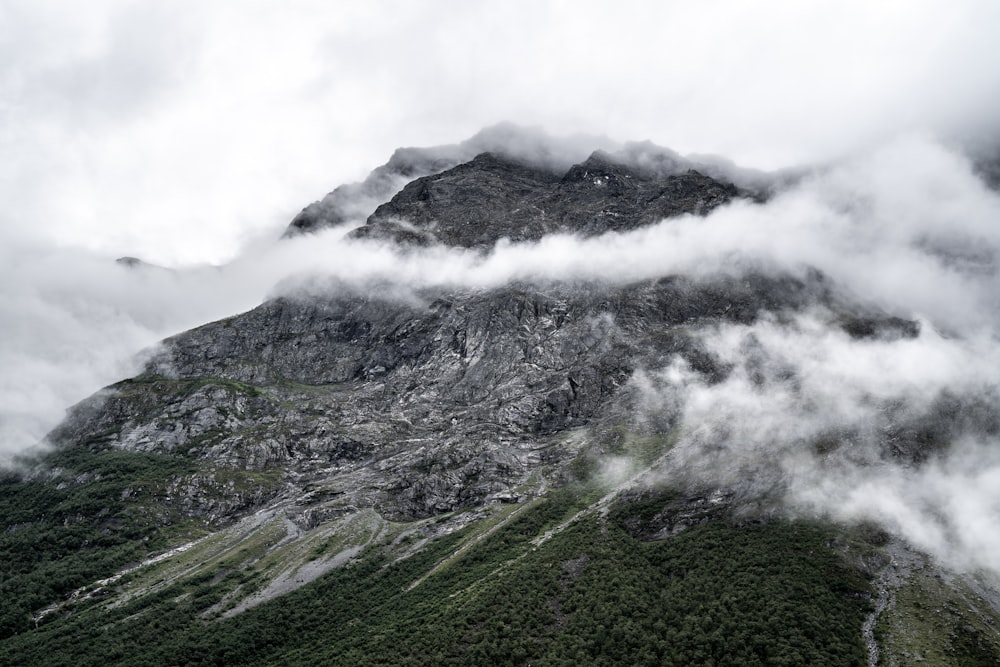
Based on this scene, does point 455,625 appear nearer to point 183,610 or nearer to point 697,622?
point 697,622

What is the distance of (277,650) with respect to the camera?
6781 inches

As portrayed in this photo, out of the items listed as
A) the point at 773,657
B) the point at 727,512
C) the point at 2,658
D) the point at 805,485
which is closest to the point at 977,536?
the point at 805,485

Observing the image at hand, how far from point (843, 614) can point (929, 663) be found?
18075mm

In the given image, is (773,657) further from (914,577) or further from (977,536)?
(977,536)

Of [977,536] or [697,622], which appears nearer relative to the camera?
[697,622]

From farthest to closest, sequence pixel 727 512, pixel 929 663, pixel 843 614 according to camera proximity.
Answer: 1. pixel 727 512
2. pixel 843 614
3. pixel 929 663

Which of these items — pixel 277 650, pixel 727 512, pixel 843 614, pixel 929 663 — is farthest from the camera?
pixel 727 512

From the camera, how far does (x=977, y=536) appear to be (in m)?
162

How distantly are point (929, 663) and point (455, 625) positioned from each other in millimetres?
105235

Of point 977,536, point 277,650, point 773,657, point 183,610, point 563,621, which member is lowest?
point 977,536

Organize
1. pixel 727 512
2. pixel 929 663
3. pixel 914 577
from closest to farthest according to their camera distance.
Result: pixel 929 663
pixel 914 577
pixel 727 512

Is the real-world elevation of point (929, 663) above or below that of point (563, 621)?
below

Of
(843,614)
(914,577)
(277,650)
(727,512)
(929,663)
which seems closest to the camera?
(929,663)

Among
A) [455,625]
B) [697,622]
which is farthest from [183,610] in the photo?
[697,622]
